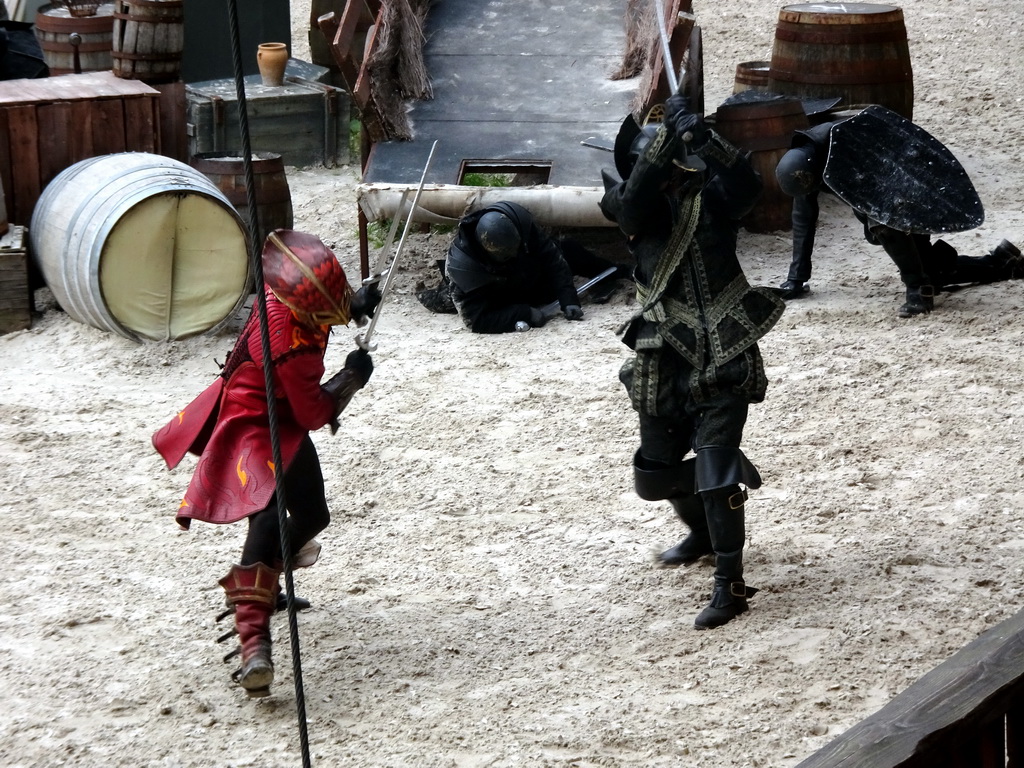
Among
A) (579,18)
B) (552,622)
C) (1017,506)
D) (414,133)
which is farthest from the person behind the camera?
(579,18)

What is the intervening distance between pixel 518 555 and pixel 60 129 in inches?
174

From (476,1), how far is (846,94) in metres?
2.83

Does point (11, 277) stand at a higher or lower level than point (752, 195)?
lower

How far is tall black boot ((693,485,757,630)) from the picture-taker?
11.5 ft

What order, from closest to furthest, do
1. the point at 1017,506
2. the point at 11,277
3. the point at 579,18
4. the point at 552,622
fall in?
the point at 552,622 → the point at 1017,506 → the point at 11,277 → the point at 579,18

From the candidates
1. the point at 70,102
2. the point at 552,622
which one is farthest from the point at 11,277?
the point at 552,622

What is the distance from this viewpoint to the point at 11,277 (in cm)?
675

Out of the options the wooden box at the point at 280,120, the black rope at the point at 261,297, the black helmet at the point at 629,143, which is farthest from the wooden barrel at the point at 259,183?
the black rope at the point at 261,297

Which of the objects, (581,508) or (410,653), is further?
(581,508)

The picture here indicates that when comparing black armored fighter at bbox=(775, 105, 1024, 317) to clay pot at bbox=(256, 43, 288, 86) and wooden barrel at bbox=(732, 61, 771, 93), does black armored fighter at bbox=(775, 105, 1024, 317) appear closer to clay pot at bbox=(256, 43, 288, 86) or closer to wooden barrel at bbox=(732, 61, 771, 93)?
wooden barrel at bbox=(732, 61, 771, 93)

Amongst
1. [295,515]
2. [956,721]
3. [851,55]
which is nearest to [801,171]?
[851,55]

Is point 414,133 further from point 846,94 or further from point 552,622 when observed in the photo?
point 552,622

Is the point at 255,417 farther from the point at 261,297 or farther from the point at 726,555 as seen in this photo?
the point at 726,555

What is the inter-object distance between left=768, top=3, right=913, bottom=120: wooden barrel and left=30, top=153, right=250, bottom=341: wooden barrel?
4112 millimetres
